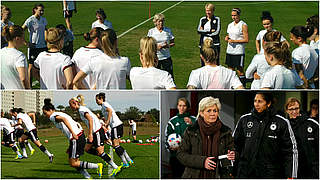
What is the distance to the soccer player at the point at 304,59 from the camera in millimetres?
9719

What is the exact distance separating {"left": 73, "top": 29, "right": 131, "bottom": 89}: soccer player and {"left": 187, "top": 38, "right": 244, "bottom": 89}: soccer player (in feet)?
3.55

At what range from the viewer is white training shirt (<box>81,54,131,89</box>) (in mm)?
8859

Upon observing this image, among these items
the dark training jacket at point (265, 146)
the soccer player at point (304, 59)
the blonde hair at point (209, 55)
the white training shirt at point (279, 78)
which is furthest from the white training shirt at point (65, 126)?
the soccer player at point (304, 59)

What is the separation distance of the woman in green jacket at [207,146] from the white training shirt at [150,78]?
652mm

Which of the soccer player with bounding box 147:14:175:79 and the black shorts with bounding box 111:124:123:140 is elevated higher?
the soccer player with bounding box 147:14:175:79

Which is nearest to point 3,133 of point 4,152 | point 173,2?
point 4,152

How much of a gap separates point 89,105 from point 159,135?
3.95 feet

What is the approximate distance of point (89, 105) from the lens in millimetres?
9133

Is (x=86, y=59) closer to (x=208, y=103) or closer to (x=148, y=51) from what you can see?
(x=148, y=51)

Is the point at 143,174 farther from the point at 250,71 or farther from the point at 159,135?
the point at 250,71

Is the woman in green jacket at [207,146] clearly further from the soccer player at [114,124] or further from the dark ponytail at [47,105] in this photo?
the dark ponytail at [47,105]

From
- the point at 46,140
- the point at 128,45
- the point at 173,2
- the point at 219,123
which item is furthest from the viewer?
the point at 173,2

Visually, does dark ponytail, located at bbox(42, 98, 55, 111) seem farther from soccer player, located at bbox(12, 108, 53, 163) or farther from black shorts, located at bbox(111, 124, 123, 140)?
black shorts, located at bbox(111, 124, 123, 140)

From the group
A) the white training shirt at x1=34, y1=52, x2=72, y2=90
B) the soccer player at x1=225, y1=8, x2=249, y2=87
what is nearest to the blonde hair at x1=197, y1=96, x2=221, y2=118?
the soccer player at x1=225, y1=8, x2=249, y2=87
